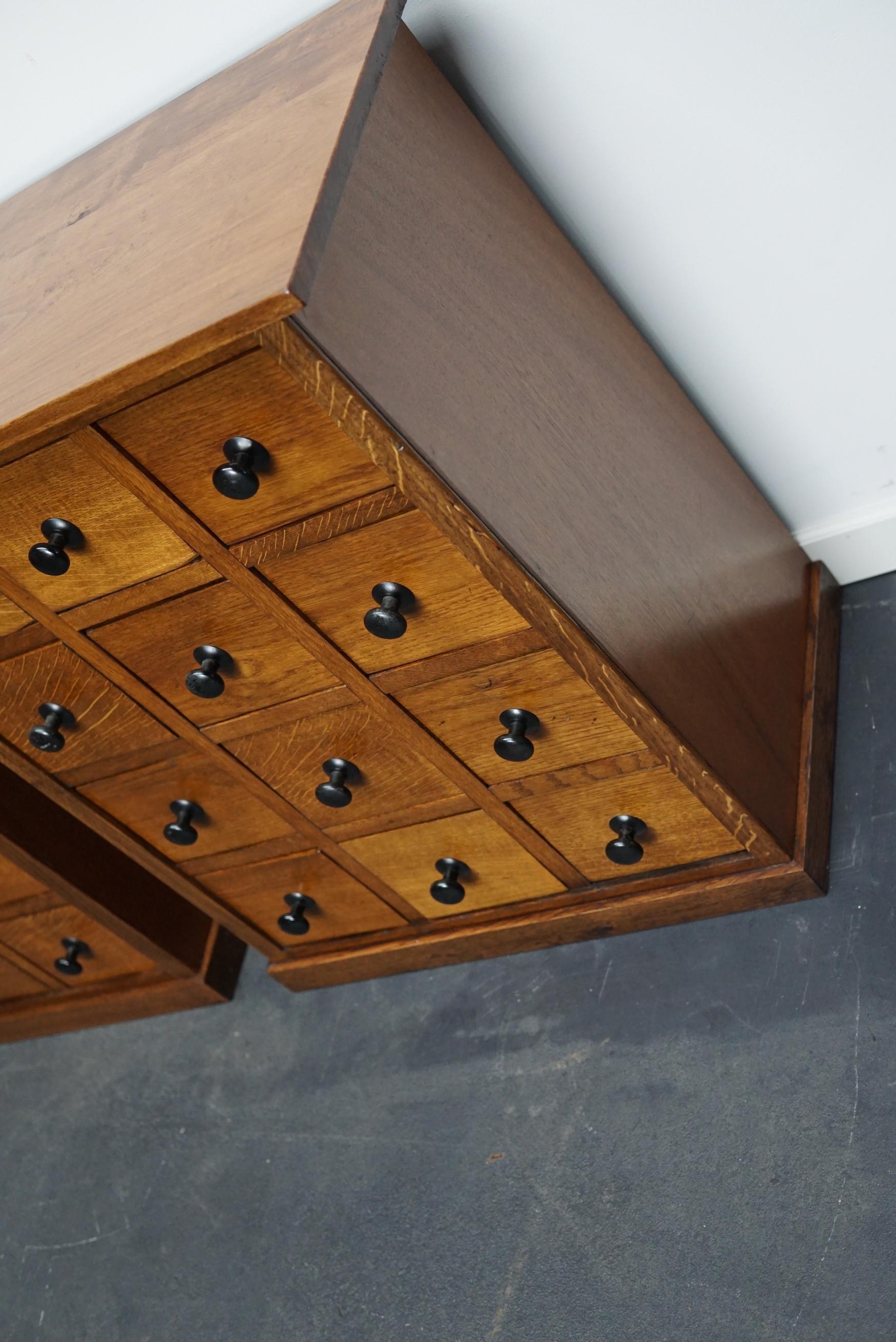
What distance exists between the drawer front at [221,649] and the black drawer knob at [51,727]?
0.45 feet

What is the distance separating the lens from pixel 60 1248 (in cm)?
176

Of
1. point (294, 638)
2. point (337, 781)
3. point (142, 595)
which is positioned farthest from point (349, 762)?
point (142, 595)

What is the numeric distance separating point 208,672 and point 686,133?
0.85m

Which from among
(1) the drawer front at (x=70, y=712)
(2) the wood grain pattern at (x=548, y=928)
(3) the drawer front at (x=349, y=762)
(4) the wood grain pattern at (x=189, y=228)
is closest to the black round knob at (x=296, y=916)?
(2) the wood grain pattern at (x=548, y=928)

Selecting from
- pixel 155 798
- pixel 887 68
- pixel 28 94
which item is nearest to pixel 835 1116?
pixel 155 798

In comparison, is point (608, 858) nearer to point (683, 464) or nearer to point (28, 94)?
point (683, 464)

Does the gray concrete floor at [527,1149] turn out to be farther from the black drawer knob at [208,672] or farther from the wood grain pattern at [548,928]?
the black drawer knob at [208,672]

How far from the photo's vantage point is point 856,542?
1.74m

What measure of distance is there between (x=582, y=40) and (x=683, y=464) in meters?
0.50

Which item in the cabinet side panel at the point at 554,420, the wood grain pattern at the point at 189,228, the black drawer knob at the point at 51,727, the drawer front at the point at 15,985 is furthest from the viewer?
the drawer front at the point at 15,985

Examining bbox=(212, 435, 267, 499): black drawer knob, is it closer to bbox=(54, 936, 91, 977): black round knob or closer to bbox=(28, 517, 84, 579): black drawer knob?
bbox=(28, 517, 84, 579): black drawer knob

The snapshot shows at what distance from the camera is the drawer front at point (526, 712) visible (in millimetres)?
1215

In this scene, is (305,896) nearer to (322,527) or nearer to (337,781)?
(337,781)

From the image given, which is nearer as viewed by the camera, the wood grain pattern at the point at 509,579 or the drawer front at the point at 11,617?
the wood grain pattern at the point at 509,579
